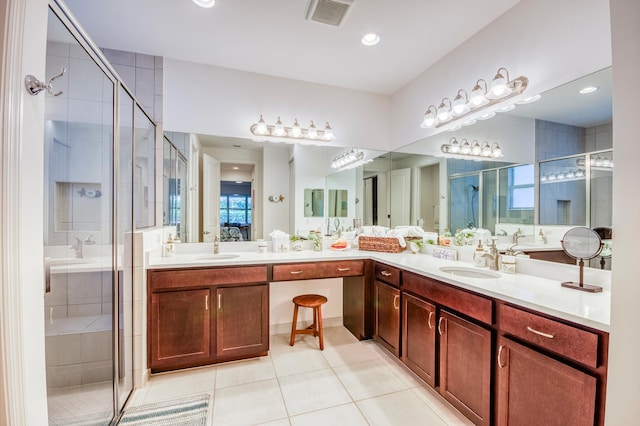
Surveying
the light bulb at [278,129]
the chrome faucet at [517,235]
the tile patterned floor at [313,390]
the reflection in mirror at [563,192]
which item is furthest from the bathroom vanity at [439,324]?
the light bulb at [278,129]

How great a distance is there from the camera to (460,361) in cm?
162

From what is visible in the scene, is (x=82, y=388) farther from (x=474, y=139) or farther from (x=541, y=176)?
(x=474, y=139)

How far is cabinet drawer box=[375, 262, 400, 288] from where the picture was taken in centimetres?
223

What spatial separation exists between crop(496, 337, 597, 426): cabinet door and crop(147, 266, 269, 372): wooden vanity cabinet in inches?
65.6

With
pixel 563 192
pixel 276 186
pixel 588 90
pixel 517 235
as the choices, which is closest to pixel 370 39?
pixel 588 90

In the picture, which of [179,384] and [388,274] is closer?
[179,384]

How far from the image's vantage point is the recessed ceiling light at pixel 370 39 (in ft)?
7.17

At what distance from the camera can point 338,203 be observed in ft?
10.5

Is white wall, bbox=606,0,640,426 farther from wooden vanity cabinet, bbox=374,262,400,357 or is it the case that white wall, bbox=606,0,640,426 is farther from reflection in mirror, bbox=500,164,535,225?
wooden vanity cabinet, bbox=374,262,400,357

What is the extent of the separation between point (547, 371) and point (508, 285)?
1.57 ft

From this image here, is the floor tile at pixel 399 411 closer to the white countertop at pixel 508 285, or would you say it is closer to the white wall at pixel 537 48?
the white countertop at pixel 508 285

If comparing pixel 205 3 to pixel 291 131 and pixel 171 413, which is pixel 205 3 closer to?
pixel 291 131

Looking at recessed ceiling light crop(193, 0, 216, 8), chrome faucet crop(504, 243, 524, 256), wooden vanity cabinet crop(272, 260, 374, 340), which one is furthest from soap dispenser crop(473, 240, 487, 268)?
recessed ceiling light crop(193, 0, 216, 8)

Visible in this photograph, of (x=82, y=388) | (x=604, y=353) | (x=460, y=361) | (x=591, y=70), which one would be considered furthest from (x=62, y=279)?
(x=591, y=70)
